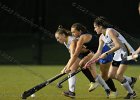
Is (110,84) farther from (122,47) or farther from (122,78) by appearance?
(122,47)

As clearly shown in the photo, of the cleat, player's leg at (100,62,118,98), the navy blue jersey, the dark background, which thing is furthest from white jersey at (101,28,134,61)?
the dark background

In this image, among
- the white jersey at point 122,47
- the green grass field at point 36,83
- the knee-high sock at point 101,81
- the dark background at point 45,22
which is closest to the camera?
the white jersey at point 122,47

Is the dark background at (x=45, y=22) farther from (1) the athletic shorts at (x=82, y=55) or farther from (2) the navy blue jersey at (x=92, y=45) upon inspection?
(1) the athletic shorts at (x=82, y=55)

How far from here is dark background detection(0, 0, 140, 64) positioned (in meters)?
19.6

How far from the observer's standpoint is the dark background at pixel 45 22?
64.4ft

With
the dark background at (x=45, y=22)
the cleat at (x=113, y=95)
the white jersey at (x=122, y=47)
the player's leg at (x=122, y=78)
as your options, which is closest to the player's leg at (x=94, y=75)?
the cleat at (x=113, y=95)

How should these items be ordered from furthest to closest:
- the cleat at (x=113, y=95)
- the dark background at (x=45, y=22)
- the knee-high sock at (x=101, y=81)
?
the dark background at (x=45, y=22), the knee-high sock at (x=101, y=81), the cleat at (x=113, y=95)

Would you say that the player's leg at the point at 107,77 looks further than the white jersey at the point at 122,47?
Yes

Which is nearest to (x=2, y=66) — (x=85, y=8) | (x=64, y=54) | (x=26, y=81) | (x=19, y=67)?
(x=19, y=67)

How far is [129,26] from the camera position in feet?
66.4

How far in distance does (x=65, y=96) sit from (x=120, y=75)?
3.54ft

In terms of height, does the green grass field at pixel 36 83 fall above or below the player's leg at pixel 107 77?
below

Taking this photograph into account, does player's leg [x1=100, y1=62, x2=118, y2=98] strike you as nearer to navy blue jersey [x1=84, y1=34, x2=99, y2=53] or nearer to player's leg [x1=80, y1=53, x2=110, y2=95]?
player's leg [x1=80, y1=53, x2=110, y2=95]

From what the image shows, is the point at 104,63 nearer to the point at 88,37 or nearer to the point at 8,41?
the point at 88,37
